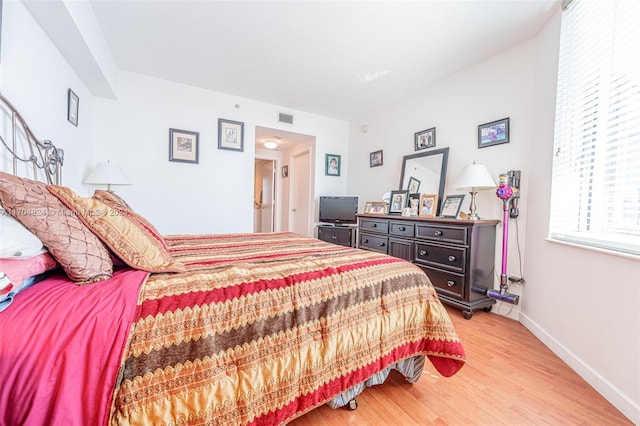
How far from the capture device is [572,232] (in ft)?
6.09

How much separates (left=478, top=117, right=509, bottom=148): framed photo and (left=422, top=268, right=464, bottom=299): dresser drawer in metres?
1.41

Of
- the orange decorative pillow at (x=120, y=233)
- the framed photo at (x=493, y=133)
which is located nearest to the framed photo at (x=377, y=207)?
the framed photo at (x=493, y=133)

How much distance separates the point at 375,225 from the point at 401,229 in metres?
0.43

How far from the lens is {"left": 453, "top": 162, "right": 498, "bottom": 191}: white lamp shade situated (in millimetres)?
2402

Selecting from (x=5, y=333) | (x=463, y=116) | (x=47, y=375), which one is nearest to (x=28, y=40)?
(x=5, y=333)

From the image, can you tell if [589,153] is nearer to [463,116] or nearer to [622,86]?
[622,86]

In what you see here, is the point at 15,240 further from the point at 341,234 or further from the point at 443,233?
the point at 341,234

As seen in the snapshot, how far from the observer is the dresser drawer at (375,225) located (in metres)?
3.16

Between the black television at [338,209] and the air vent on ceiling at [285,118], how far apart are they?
1.35m

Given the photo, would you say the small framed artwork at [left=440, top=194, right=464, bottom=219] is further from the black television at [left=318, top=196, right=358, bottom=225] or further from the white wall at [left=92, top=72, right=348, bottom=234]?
the white wall at [left=92, top=72, right=348, bottom=234]

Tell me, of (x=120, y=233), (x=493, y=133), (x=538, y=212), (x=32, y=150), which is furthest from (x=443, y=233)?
(x=32, y=150)

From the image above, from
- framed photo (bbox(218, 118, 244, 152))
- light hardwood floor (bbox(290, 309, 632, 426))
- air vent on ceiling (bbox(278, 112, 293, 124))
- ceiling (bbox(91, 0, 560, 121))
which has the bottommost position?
light hardwood floor (bbox(290, 309, 632, 426))

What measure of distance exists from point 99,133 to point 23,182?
2.66 m

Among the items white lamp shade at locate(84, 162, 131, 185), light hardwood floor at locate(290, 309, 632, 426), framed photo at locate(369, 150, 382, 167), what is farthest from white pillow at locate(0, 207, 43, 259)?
framed photo at locate(369, 150, 382, 167)
